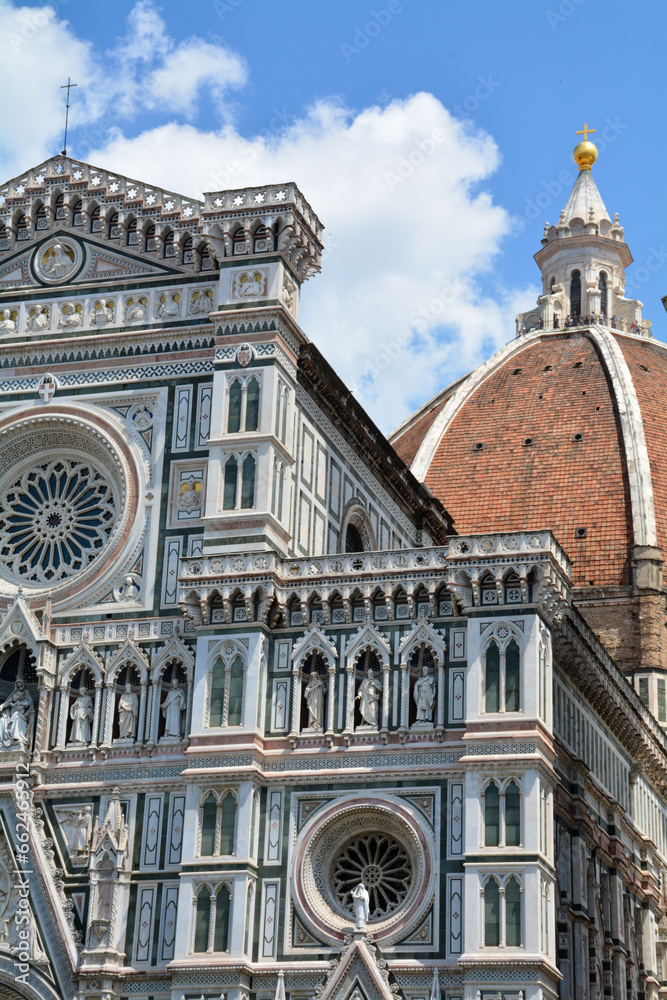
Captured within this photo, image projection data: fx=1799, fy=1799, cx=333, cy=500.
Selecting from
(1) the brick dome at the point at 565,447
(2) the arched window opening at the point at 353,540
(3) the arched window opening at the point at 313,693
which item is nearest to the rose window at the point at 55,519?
(3) the arched window opening at the point at 313,693

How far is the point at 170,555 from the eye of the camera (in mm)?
33562

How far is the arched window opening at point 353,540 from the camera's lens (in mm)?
37688

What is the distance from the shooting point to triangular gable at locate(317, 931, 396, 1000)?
2877cm

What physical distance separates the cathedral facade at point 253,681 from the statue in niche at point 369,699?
0.23 feet

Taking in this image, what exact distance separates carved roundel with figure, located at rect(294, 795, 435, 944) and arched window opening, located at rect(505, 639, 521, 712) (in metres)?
2.42

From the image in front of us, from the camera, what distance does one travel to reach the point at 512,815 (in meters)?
29.3

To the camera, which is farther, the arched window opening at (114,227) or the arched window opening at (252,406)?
the arched window opening at (114,227)

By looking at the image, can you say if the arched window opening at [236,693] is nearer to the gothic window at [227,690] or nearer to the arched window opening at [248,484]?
the gothic window at [227,690]

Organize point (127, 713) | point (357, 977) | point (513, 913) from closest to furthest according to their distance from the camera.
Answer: point (513, 913)
point (357, 977)
point (127, 713)

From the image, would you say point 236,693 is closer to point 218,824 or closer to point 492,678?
point 218,824

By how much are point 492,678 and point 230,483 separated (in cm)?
646

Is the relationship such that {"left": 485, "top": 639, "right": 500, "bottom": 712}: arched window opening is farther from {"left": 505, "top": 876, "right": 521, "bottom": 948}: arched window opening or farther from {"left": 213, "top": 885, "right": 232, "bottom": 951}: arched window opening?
{"left": 213, "top": 885, "right": 232, "bottom": 951}: arched window opening

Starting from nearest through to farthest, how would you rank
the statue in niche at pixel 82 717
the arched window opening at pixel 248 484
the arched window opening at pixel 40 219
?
the statue in niche at pixel 82 717 → the arched window opening at pixel 248 484 → the arched window opening at pixel 40 219

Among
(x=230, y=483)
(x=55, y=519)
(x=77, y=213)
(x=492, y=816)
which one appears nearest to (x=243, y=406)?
(x=230, y=483)
